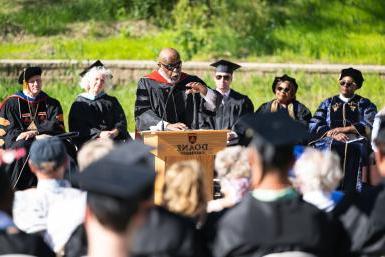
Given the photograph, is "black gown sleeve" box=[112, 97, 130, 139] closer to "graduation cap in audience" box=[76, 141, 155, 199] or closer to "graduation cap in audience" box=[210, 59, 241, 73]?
"graduation cap in audience" box=[210, 59, 241, 73]

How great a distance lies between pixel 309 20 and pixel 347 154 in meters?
8.07

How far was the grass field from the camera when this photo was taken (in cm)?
1401

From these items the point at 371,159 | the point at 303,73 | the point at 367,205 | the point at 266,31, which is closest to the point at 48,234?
the point at 367,205

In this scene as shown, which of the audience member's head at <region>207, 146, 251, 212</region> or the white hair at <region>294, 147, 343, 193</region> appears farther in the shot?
the audience member's head at <region>207, 146, 251, 212</region>

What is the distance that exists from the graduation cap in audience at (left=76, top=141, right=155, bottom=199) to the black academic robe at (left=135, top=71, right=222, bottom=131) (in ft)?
19.1

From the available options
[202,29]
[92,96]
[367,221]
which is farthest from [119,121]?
[202,29]

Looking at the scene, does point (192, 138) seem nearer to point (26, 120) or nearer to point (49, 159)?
point (26, 120)

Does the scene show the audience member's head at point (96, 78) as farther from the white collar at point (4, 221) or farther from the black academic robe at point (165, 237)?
the white collar at point (4, 221)

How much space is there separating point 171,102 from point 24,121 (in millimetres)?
1586

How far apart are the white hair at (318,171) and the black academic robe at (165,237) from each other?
83 centimetres

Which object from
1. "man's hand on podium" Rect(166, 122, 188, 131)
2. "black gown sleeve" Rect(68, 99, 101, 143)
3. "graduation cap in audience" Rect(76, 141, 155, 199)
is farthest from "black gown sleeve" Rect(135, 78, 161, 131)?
"graduation cap in audience" Rect(76, 141, 155, 199)

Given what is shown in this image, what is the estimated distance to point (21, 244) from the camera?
4.32 metres

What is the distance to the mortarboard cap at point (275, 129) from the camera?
14.7 ft

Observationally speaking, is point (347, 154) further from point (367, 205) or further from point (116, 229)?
point (116, 229)
